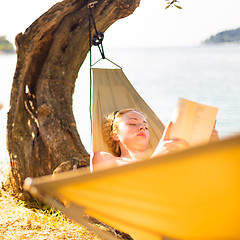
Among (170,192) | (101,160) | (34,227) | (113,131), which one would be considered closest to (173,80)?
(34,227)

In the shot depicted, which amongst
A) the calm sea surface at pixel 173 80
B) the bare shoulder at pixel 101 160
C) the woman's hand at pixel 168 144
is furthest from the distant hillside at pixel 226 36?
the woman's hand at pixel 168 144

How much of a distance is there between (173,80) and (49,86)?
43.7ft

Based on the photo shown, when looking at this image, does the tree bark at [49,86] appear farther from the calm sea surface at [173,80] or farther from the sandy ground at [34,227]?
the calm sea surface at [173,80]

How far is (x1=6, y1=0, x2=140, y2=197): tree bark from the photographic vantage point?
306 cm

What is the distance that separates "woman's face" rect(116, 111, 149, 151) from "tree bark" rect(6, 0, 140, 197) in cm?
71

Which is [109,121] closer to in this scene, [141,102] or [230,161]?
[141,102]

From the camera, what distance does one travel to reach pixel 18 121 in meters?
3.19

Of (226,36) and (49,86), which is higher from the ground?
(226,36)

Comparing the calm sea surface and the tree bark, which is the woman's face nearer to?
the tree bark

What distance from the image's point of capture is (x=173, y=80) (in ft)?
53.0

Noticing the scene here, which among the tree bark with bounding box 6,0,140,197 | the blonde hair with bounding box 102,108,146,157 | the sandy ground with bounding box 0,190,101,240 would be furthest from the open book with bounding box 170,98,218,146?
the tree bark with bounding box 6,0,140,197

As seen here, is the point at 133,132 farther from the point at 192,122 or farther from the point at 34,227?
the point at 34,227

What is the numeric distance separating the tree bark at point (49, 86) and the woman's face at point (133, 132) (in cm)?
71

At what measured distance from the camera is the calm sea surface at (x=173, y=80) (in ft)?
34.9
